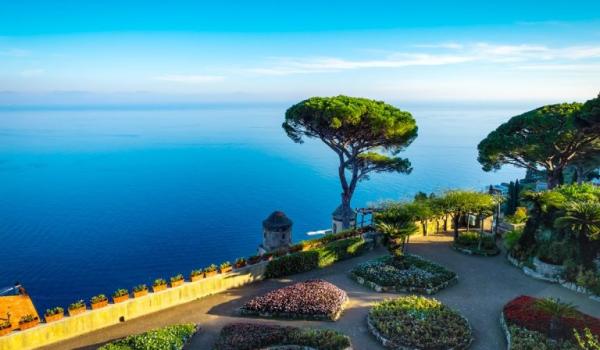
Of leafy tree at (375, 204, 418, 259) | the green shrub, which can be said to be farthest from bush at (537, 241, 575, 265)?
leafy tree at (375, 204, 418, 259)

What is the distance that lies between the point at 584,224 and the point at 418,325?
12.2 metres

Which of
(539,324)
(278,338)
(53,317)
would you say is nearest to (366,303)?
(278,338)

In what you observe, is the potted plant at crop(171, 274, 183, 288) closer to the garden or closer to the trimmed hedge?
the trimmed hedge

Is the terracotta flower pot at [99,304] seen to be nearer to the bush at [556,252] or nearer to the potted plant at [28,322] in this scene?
the potted plant at [28,322]

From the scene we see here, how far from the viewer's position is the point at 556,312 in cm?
1708

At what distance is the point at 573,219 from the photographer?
23172 mm

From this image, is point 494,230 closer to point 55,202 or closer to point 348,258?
point 348,258

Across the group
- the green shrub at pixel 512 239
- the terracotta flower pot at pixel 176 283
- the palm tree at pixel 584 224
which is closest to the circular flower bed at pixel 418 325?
the palm tree at pixel 584 224

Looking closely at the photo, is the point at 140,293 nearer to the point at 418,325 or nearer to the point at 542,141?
the point at 418,325

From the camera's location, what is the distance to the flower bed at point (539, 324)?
1719 centimetres

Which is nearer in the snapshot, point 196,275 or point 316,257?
point 196,275

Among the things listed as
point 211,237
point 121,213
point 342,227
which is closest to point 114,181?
point 121,213

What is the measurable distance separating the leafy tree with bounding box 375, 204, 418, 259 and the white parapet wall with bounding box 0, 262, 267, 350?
24.4 ft

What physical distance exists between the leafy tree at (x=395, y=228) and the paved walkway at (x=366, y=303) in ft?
10.3
